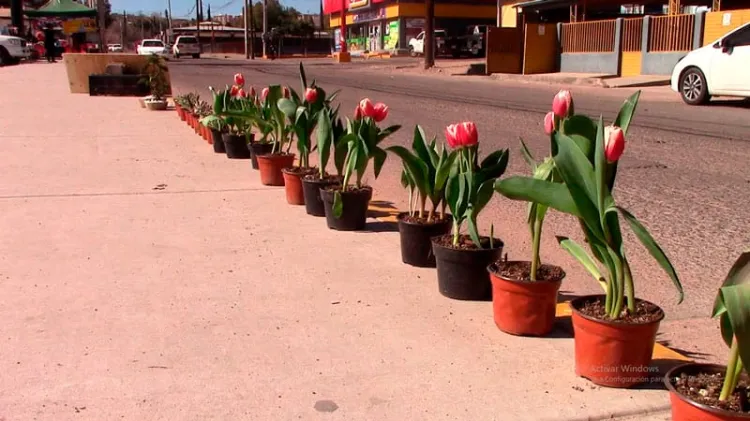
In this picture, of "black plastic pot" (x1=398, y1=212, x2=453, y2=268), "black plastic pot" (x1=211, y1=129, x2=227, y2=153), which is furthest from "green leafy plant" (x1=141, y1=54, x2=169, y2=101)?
"black plastic pot" (x1=398, y1=212, x2=453, y2=268)

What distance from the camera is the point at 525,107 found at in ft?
50.1

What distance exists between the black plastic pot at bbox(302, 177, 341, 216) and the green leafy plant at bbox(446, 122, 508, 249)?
5.99 ft

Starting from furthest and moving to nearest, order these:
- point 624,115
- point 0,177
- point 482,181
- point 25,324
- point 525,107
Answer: point 525,107 → point 0,177 → point 482,181 → point 25,324 → point 624,115

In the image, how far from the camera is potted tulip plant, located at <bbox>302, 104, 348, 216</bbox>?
216 inches

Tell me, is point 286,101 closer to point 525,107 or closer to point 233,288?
point 233,288

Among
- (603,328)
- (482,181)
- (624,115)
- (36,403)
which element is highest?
(624,115)

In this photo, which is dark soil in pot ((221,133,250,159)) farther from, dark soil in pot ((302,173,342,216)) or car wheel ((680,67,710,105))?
car wheel ((680,67,710,105))

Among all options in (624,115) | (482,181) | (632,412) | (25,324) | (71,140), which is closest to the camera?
(632,412)

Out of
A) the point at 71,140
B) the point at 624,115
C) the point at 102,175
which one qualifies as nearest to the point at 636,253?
the point at 624,115

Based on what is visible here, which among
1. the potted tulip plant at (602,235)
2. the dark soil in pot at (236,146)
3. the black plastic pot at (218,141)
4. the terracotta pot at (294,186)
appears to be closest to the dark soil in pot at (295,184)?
the terracotta pot at (294,186)

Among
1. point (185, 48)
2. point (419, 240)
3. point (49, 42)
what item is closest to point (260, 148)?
point (419, 240)

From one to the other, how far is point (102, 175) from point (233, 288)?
407 cm

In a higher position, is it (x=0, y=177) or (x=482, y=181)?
(x=482, y=181)

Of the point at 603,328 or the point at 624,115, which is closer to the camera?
the point at 603,328
